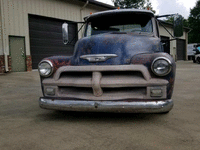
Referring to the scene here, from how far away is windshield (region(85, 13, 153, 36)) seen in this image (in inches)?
163

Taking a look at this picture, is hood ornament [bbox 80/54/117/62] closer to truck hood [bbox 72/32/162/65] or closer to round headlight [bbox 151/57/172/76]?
truck hood [bbox 72/32/162/65]

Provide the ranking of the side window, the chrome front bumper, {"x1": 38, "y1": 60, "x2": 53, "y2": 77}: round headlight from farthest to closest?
the side window, {"x1": 38, "y1": 60, "x2": 53, "y2": 77}: round headlight, the chrome front bumper

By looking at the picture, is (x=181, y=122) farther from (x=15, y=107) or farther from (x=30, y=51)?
(x=30, y=51)

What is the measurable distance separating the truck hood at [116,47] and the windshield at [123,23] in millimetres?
544

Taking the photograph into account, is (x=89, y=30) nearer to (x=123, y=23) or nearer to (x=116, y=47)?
(x=123, y=23)

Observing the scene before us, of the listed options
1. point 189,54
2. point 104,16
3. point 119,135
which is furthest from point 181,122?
point 189,54

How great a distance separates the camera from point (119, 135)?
8.85ft

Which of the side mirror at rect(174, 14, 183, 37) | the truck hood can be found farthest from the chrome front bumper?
Answer: the side mirror at rect(174, 14, 183, 37)

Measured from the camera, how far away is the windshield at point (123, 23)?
13.5ft

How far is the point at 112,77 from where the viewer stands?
10.1ft

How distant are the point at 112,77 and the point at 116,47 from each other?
0.49 m

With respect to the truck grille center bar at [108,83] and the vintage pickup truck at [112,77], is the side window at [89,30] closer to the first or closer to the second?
the vintage pickup truck at [112,77]

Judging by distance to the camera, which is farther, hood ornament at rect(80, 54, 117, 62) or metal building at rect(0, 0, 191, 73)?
metal building at rect(0, 0, 191, 73)

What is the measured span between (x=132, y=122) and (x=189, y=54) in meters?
32.9
